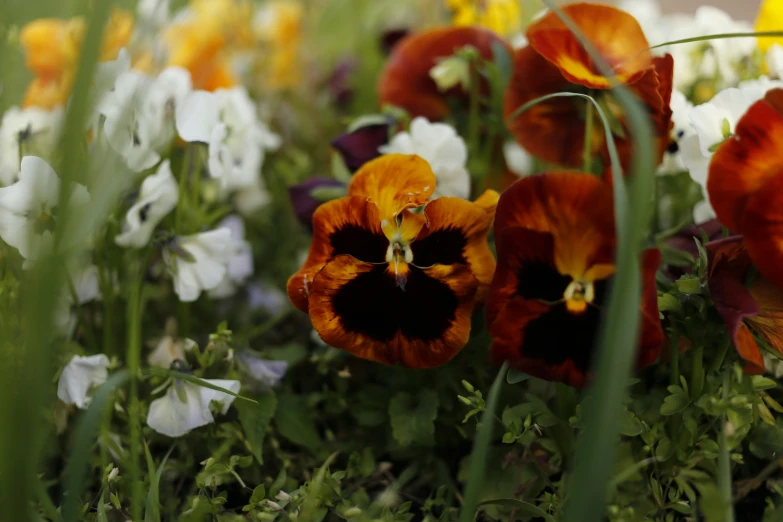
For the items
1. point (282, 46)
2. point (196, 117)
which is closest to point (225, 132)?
point (196, 117)

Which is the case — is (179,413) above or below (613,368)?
below

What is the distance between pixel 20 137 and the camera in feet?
2.83

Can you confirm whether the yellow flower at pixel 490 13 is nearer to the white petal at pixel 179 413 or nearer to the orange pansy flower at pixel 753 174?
the orange pansy flower at pixel 753 174

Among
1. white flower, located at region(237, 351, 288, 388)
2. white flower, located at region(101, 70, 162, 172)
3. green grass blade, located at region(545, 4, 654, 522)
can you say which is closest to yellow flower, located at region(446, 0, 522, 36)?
white flower, located at region(101, 70, 162, 172)

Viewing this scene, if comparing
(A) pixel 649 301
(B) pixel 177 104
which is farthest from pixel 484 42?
(A) pixel 649 301

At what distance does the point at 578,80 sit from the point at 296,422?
0.52m

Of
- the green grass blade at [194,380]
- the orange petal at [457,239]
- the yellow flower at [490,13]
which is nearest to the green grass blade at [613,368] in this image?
the orange petal at [457,239]

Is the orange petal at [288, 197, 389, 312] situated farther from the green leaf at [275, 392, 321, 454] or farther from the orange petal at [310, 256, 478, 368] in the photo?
the green leaf at [275, 392, 321, 454]

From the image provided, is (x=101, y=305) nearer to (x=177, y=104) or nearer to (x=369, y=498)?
(x=177, y=104)

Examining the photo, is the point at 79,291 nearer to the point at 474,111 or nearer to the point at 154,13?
the point at 154,13

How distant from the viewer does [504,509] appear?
71cm

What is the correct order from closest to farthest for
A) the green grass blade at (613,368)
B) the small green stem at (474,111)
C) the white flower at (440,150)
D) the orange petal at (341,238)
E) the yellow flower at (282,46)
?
the green grass blade at (613,368) < the orange petal at (341,238) < the white flower at (440,150) < the small green stem at (474,111) < the yellow flower at (282,46)

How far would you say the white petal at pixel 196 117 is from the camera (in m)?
0.80

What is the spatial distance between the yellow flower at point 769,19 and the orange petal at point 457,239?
610mm
